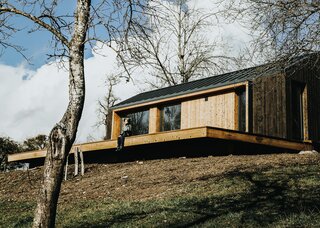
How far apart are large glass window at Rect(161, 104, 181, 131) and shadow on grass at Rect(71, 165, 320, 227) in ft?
36.7

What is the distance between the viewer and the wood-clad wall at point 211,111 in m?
19.9

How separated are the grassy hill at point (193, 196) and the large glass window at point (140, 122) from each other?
796 centimetres

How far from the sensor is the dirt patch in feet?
39.4

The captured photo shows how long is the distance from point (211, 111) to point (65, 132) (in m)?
14.2

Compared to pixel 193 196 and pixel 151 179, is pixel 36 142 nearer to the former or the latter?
pixel 151 179

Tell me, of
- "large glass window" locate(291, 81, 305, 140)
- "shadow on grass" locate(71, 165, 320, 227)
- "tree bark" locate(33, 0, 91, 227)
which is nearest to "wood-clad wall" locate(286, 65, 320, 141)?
"large glass window" locate(291, 81, 305, 140)

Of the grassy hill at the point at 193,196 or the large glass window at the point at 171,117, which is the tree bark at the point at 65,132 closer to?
the grassy hill at the point at 193,196

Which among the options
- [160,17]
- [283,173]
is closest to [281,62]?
[283,173]

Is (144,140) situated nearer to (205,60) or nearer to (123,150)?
(123,150)

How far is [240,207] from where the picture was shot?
876cm

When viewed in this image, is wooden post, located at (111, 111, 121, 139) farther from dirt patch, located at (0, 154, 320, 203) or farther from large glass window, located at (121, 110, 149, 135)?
dirt patch, located at (0, 154, 320, 203)

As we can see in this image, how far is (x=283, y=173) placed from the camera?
1141cm

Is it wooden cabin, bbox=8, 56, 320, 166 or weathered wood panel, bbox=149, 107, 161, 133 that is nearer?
wooden cabin, bbox=8, 56, 320, 166

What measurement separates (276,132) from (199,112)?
3471mm
